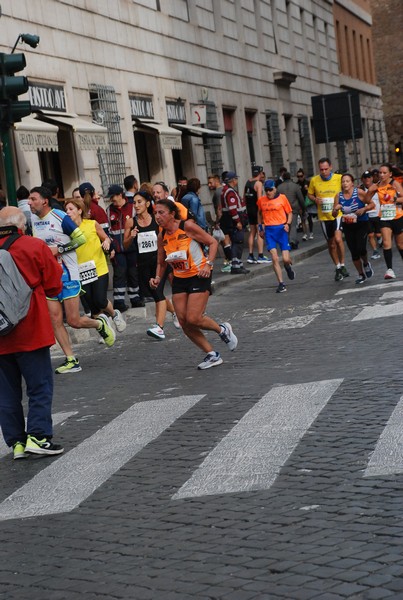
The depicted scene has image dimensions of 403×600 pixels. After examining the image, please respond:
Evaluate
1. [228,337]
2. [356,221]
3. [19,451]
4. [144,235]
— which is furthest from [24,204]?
[19,451]

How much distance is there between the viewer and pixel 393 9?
74438 mm

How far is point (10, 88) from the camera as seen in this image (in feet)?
39.8

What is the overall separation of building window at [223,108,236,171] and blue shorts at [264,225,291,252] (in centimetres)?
1462

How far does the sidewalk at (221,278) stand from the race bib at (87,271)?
1.10 meters

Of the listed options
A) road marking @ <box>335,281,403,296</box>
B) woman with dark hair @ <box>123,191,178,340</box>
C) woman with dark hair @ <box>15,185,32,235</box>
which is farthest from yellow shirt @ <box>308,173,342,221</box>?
woman with dark hair @ <box>15,185,32,235</box>

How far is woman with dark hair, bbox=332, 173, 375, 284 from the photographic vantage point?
17844 mm

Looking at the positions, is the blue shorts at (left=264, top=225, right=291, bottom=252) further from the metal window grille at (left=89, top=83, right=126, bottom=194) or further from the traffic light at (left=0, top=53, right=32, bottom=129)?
the traffic light at (left=0, top=53, right=32, bottom=129)

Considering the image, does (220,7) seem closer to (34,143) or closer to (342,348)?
(34,143)

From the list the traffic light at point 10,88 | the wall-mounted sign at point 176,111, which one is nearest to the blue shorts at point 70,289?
the traffic light at point 10,88

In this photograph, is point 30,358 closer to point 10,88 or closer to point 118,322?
point 10,88

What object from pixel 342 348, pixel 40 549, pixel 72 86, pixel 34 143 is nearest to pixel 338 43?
pixel 72 86

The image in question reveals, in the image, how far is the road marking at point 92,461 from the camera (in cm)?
686

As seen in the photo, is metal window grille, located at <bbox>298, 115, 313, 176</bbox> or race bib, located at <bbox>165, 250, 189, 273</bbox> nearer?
race bib, located at <bbox>165, 250, 189, 273</bbox>

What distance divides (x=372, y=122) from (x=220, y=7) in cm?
2717
